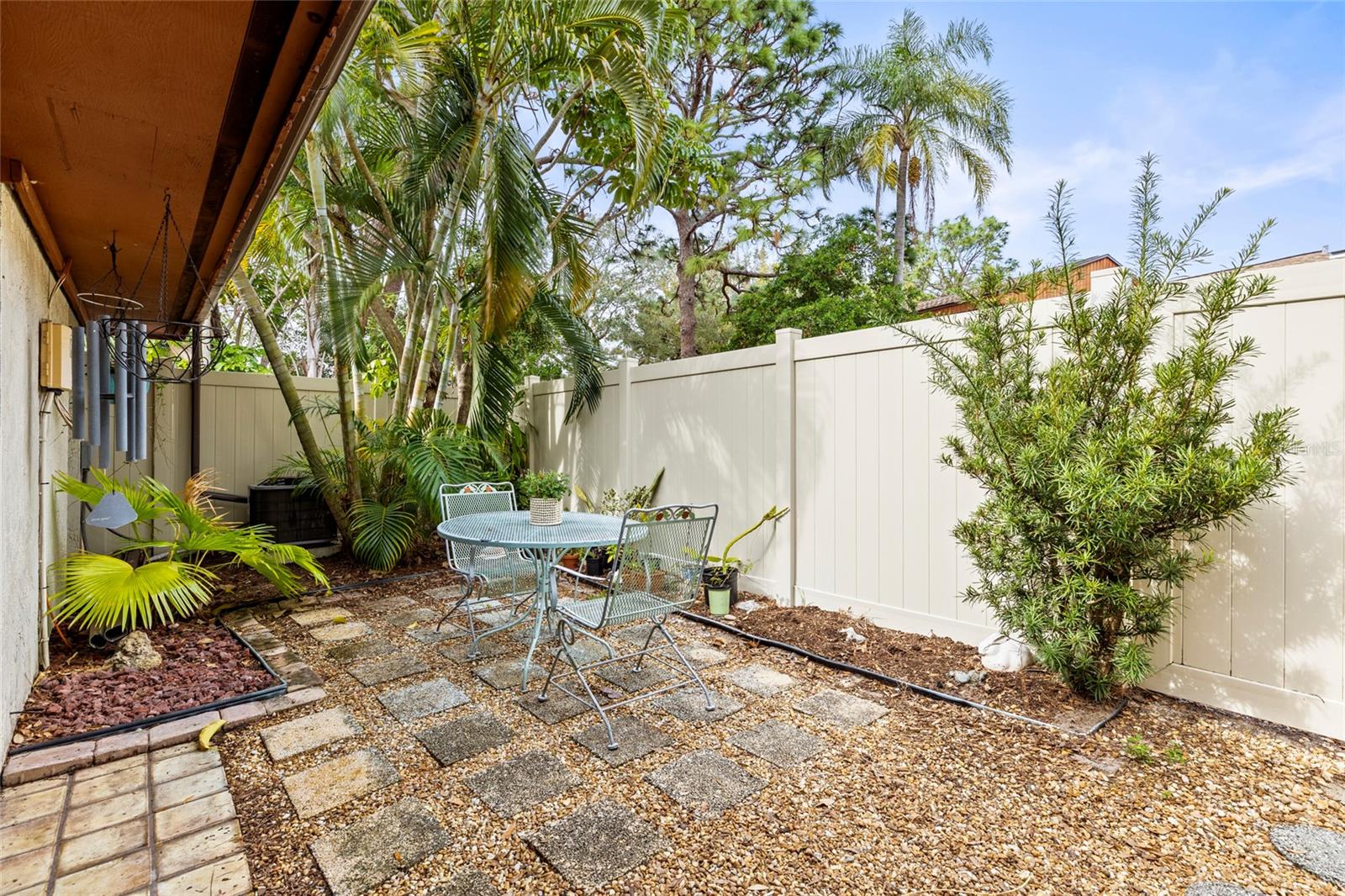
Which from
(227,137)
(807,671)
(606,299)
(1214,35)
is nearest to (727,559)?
(807,671)

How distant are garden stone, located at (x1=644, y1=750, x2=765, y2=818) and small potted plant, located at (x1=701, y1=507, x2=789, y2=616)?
1.79m

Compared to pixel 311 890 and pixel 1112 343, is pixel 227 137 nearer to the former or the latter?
pixel 311 890

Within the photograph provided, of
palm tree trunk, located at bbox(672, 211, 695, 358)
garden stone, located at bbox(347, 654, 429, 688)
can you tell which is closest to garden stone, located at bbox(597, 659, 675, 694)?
garden stone, located at bbox(347, 654, 429, 688)

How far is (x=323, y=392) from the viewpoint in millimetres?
6293

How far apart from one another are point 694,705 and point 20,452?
2757mm

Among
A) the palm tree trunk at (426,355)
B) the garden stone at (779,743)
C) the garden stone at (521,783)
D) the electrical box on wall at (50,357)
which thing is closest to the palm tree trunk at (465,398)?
the palm tree trunk at (426,355)

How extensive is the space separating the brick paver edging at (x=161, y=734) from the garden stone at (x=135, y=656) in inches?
15.4

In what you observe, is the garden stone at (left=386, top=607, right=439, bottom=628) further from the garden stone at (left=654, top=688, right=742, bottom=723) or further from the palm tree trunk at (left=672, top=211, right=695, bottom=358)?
the palm tree trunk at (left=672, top=211, right=695, bottom=358)

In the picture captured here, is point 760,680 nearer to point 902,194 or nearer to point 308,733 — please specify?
point 308,733

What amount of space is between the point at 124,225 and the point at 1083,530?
3.94 m

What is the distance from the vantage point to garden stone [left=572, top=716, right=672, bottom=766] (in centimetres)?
230

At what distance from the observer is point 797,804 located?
2.00 meters

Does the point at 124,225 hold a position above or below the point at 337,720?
above

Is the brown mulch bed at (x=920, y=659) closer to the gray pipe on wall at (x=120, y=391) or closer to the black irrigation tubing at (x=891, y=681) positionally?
the black irrigation tubing at (x=891, y=681)
